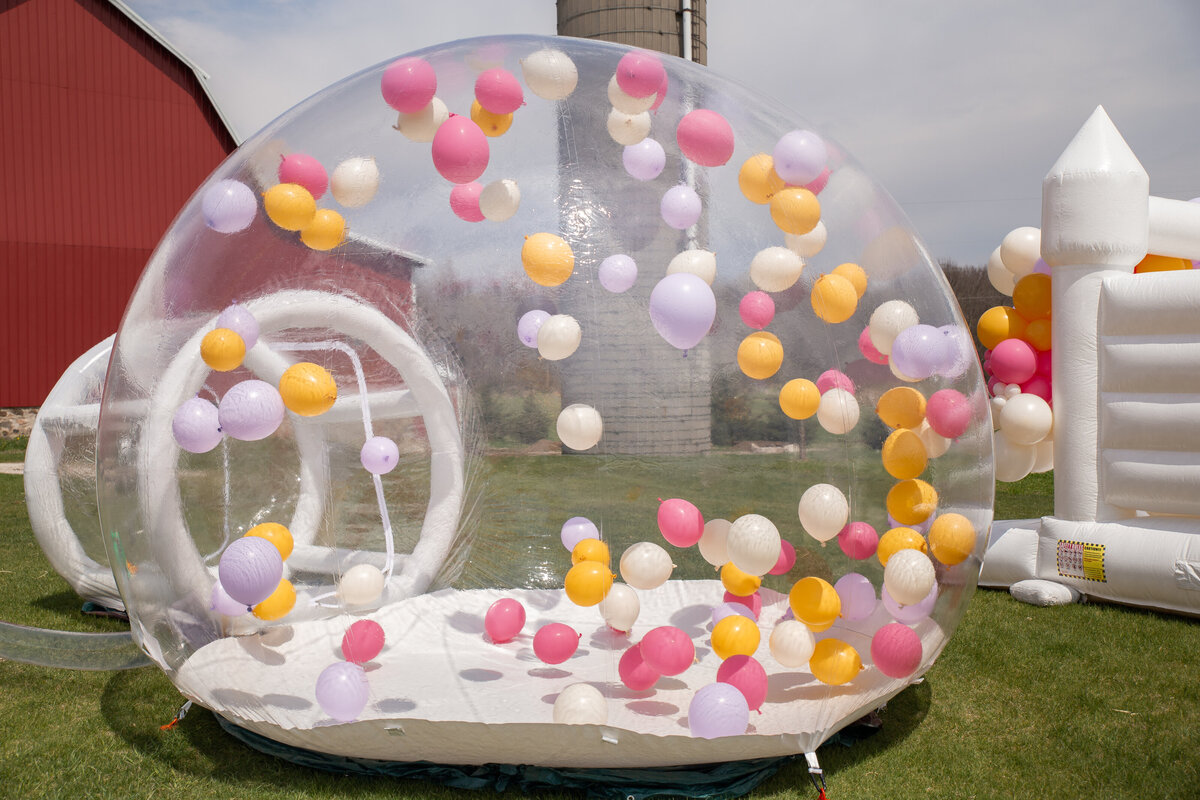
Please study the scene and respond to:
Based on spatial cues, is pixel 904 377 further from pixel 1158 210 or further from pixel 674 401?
pixel 1158 210

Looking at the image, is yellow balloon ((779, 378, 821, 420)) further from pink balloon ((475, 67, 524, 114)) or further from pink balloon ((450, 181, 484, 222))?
pink balloon ((475, 67, 524, 114))

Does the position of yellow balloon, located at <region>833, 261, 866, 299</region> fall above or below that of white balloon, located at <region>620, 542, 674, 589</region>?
above

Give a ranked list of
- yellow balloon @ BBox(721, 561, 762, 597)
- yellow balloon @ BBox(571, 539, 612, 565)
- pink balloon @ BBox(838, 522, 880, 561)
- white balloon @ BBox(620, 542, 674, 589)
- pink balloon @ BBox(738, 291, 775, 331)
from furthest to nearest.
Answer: yellow balloon @ BBox(721, 561, 762, 597)
yellow balloon @ BBox(571, 539, 612, 565)
white balloon @ BBox(620, 542, 674, 589)
pink balloon @ BBox(838, 522, 880, 561)
pink balloon @ BBox(738, 291, 775, 331)

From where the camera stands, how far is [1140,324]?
5.30 metres

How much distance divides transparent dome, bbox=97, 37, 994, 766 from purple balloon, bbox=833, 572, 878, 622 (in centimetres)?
1

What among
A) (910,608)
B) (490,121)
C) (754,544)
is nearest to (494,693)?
(754,544)

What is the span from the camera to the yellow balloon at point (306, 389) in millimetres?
3221

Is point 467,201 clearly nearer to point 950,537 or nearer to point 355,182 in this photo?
point 355,182

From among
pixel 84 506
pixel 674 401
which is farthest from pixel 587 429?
pixel 84 506

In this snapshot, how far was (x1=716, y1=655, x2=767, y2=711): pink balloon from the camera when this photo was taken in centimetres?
316

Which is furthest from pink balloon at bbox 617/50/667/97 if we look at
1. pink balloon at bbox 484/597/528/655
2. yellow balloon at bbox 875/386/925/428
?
pink balloon at bbox 484/597/528/655

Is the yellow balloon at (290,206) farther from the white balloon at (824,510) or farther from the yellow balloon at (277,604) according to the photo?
the white balloon at (824,510)

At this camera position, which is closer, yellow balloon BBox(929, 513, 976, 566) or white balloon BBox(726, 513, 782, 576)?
white balloon BBox(726, 513, 782, 576)

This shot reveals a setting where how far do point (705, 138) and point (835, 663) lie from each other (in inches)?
74.4
